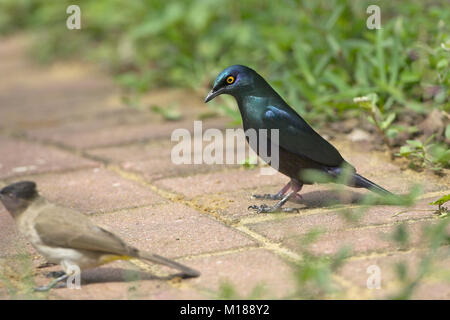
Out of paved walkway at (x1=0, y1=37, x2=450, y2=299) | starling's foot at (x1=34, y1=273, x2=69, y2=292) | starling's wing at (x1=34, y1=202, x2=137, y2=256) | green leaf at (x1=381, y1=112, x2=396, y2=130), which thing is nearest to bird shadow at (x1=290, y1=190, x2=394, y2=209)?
paved walkway at (x1=0, y1=37, x2=450, y2=299)

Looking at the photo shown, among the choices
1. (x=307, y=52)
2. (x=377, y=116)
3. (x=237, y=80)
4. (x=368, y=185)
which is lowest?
(x=368, y=185)

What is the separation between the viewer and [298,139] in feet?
12.2

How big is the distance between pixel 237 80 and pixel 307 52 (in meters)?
1.96

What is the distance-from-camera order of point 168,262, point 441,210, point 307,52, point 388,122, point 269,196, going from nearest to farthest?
point 168,262 < point 441,210 < point 269,196 < point 388,122 < point 307,52

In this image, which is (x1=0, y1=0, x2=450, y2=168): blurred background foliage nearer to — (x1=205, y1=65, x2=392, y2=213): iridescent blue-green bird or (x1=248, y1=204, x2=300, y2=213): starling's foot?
(x1=205, y1=65, x2=392, y2=213): iridescent blue-green bird

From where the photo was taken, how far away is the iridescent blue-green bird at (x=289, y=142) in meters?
3.69

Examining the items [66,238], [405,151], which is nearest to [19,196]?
[66,238]

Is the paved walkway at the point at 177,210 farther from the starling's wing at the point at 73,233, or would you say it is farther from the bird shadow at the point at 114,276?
the starling's wing at the point at 73,233

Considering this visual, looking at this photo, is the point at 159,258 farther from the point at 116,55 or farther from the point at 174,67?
the point at 116,55

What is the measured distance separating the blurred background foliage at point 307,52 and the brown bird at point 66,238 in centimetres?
191

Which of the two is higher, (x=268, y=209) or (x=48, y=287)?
(x=268, y=209)

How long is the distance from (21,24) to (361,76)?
6.86 meters

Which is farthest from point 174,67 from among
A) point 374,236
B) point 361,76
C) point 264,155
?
point 374,236

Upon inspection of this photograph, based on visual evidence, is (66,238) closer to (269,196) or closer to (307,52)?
(269,196)
